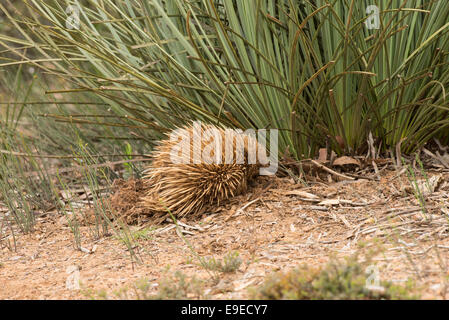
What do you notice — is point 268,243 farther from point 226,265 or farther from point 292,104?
point 292,104

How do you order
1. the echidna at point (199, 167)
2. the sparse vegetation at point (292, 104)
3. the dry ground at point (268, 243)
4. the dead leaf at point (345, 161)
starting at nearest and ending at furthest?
the dry ground at point (268, 243), the sparse vegetation at point (292, 104), the echidna at point (199, 167), the dead leaf at point (345, 161)

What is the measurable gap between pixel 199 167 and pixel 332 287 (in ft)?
4.15

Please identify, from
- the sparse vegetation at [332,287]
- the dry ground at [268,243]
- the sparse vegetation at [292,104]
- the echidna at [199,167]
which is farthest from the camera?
the echidna at [199,167]

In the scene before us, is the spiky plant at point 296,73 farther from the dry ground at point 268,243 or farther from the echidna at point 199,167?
the dry ground at point 268,243

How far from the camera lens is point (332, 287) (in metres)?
1.84

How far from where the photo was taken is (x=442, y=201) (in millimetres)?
2703

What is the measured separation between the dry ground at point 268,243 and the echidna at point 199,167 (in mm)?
125

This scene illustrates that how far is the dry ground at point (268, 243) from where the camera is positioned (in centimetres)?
223

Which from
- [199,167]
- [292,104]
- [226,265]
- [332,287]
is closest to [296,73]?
[292,104]

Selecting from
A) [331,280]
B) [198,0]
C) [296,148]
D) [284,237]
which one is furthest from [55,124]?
[331,280]

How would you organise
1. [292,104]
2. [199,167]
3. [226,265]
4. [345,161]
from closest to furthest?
1. [226,265]
2. [292,104]
3. [199,167]
4. [345,161]

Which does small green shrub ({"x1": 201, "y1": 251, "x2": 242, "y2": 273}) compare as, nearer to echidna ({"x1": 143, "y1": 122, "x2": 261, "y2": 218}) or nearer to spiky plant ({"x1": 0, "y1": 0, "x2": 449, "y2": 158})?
echidna ({"x1": 143, "y1": 122, "x2": 261, "y2": 218})

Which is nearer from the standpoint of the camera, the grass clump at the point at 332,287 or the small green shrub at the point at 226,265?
the grass clump at the point at 332,287

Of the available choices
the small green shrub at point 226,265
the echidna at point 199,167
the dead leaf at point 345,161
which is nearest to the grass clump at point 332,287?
the small green shrub at point 226,265
